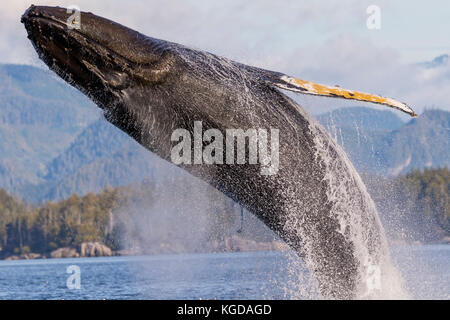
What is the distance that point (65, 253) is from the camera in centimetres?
14475

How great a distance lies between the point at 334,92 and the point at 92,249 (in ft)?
459

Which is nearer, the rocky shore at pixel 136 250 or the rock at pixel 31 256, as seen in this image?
the rocky shore at pixel 136 250

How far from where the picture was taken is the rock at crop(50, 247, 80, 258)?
14412cm

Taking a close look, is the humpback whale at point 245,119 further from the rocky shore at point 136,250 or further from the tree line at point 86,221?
the rocky shore at point 136,250

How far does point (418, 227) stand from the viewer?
78625 mm

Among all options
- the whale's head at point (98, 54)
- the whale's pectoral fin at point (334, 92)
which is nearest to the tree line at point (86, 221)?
the whale's pectoral fin at point (334, 92)

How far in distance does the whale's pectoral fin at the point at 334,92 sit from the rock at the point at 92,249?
138245 mm

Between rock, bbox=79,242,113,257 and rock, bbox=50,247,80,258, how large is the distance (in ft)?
4.73

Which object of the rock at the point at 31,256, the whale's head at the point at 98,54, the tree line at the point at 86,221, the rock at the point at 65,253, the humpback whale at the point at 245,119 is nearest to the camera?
the whale's head at the point at 98,54

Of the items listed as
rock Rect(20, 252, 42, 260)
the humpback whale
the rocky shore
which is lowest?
rock Rect(20, 252, 42, 260)

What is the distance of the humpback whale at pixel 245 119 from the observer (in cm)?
605

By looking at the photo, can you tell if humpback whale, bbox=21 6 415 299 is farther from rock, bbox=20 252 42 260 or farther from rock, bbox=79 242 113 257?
rock, bbox=20 252 42 260

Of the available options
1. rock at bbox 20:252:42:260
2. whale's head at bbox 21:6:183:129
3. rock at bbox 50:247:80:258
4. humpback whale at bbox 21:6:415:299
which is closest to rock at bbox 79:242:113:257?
rock at bbox 50:247:80:258

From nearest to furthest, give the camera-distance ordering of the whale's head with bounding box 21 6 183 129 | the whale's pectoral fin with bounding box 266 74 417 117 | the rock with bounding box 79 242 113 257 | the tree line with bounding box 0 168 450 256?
1. the whale's head with bounding box 21 6 183 129
2. the whale's pectoral fin with bounding box 266 74 417 117
3. the tree line with bounding box 0 168 450 256
4. the rock with bounding box 79 242 113 257
